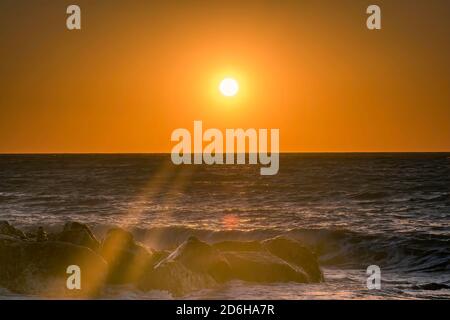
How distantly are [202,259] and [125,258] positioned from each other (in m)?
2.00

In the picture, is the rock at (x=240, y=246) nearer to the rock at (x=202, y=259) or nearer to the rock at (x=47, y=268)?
the rock at (x=202, y=259)

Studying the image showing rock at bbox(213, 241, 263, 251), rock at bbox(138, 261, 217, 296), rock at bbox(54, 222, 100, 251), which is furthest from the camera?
rock at bbox(54, 222, 100, 251)

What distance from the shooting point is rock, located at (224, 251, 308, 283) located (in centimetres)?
1644

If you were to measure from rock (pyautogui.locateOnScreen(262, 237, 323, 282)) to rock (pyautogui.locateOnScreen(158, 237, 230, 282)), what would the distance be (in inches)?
86.1

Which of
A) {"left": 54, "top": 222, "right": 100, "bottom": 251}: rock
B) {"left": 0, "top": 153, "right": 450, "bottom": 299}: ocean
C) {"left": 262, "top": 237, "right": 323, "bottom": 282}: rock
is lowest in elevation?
{"left": 0, "top": 153, "right": 450, "bottom": 299}: ocean

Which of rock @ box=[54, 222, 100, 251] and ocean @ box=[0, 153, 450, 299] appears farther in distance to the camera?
rock @ box=[54, 222, 100, 251]

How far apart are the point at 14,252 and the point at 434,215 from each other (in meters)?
26.5

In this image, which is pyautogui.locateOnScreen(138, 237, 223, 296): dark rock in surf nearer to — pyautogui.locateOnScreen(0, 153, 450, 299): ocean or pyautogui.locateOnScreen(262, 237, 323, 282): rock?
pyautogui.locateOnScreen(0, 153, 450, 299): ocean

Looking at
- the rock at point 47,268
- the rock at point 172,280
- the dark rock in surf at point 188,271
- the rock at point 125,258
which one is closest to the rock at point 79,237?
the rock at point 125,258

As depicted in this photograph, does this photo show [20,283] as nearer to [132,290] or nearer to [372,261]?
[132,290]

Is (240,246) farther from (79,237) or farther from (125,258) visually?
(79,237)

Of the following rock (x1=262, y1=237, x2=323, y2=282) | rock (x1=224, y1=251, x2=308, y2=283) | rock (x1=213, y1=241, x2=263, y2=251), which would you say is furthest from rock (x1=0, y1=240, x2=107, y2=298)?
rock (x1=262, y1=237, x2=323, y2=282)

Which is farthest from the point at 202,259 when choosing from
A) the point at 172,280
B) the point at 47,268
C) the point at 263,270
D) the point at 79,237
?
the point at 79,237

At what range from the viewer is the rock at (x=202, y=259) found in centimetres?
1598
